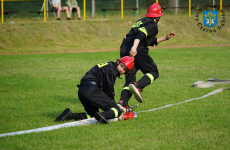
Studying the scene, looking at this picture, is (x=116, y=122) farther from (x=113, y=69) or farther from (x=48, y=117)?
(x=48, y=117)

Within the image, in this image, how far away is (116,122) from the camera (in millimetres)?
6066

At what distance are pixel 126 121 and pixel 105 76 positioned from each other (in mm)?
758

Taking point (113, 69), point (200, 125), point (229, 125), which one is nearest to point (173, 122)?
point (200, 125)

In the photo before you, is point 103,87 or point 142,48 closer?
point 103,87

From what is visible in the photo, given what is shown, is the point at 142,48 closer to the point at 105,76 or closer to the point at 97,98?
the point at 105,76

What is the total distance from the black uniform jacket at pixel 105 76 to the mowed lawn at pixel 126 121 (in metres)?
0.56

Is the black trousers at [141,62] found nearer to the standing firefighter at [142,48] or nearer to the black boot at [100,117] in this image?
the standing firefighter at [142,48]

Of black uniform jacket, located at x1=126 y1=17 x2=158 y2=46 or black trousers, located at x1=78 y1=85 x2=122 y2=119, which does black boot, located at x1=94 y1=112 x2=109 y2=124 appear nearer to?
black trousers, located at x1=78 y1=85 x2=122 y2=119

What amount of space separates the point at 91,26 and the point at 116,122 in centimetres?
1898

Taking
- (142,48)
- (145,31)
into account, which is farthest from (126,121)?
(145,31)

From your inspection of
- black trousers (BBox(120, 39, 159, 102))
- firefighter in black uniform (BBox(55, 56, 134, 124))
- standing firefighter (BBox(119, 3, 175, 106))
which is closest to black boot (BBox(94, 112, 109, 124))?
firefighter in black uniform (BBox(55, 56, 134, 124))

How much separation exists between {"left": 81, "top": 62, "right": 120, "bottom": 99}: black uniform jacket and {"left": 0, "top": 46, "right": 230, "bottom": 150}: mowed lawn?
56 centimetres

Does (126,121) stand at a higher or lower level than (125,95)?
lower

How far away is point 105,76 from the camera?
6.00 metres
